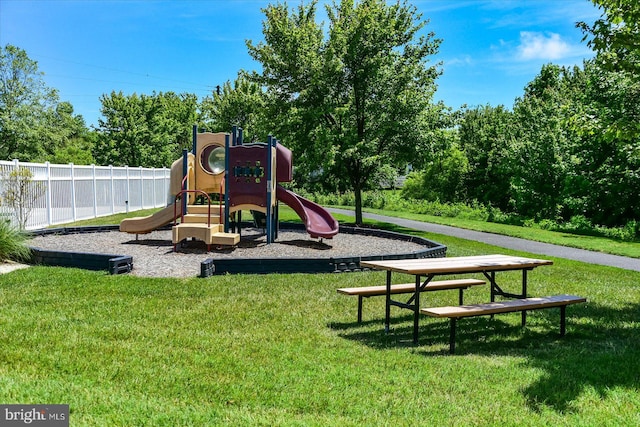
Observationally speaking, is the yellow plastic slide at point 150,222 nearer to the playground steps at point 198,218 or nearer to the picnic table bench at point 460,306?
the playground steps at point 198,218

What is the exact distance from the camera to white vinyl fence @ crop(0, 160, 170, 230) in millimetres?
17844

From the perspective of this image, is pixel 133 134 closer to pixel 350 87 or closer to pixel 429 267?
pixel 350 87

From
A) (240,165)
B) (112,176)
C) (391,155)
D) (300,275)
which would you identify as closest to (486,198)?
(391,155)

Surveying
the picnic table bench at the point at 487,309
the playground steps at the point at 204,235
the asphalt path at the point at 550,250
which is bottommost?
the asphalt path at the point at 550,250

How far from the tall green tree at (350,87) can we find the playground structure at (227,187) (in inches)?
204

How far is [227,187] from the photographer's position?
13.3 meters

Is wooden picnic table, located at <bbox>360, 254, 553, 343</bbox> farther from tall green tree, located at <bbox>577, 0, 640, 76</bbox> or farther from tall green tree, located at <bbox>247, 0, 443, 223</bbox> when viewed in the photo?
tall green tree, located at <bbox>247, 0, 443, 223</bbox>

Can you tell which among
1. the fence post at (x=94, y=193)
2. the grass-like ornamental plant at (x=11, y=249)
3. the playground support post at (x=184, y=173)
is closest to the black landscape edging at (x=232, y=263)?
the grass-like ornamental plant at (x=11, y=249)

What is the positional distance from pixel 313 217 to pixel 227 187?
2402 mm

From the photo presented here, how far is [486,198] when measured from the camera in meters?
41.1

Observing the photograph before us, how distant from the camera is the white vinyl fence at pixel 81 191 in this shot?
17844mm

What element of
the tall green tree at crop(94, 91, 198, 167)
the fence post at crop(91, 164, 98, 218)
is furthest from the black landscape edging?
the tall green tree at crop(94, 91, 198, 167)

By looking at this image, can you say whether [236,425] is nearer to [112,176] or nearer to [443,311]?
[443,311]

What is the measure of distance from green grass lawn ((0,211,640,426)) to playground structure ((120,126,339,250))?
5140 mm
